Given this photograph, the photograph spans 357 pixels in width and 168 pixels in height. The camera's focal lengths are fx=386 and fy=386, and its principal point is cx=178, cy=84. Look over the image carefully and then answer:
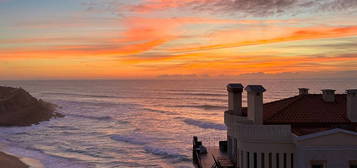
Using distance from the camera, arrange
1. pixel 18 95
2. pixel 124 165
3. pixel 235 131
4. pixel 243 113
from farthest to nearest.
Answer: pixel 18 95, pixel 124 165, pixel 243 113, pixel 235 131

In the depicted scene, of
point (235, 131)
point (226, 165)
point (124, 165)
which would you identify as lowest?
point (124, 165)

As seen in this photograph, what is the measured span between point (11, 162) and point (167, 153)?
14.7 m

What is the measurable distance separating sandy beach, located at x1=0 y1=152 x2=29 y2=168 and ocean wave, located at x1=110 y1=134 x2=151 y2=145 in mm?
14097

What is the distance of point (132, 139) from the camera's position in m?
48.4

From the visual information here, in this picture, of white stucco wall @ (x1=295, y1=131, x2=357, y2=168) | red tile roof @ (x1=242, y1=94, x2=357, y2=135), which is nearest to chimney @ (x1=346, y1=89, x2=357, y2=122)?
red tile roof @ (x1=242, y1=94, x2=357, y2=135)

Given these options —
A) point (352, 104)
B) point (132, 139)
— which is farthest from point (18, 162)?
point (352, 104)

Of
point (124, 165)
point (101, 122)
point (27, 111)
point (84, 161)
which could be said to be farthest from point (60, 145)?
point (27, 111)

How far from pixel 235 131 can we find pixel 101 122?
4949 cm

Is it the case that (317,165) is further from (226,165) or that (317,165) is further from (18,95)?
(18,95)

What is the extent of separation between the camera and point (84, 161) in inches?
1380

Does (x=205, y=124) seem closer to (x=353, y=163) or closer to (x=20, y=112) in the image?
(x=20, y=112)

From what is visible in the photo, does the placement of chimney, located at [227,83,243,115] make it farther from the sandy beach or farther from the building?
the sandy beach

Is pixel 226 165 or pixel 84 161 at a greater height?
pixel 226 165

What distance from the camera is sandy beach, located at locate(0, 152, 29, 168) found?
1294 inches
